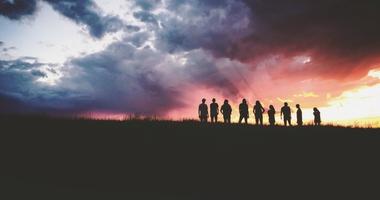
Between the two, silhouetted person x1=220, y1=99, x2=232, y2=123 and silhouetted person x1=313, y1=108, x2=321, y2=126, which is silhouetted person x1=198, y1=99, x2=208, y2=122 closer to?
silhouetted person x1=220, y1=99, x2=232, y2=123

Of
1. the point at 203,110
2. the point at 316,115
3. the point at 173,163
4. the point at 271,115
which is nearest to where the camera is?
the point at 173,163

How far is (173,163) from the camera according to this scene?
707 inches

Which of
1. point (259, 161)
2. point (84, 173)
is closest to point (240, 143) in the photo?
point (259, 161)

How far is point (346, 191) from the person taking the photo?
57.2ft

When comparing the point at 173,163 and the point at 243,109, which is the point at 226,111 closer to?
the point at 243,109

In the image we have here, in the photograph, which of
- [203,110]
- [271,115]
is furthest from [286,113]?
[203,110]

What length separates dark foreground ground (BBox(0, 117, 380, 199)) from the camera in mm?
16438

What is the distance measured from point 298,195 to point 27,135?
1412cm

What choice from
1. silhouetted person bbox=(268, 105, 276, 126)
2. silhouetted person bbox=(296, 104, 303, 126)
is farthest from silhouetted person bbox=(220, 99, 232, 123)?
silhouetted person bbox=(296, 104, 303, 126)

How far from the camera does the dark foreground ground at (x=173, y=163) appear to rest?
16.4m

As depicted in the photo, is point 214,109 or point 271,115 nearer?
point 214,109

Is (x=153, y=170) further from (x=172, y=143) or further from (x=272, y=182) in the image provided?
(x=272, y=182)

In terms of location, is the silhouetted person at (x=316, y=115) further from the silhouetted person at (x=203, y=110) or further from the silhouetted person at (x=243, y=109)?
the silhouetted person at (x=203, y=110)

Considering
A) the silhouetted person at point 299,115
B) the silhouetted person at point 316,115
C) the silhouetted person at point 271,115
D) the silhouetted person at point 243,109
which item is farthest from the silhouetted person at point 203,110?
the silhouetted person at point 316,115
